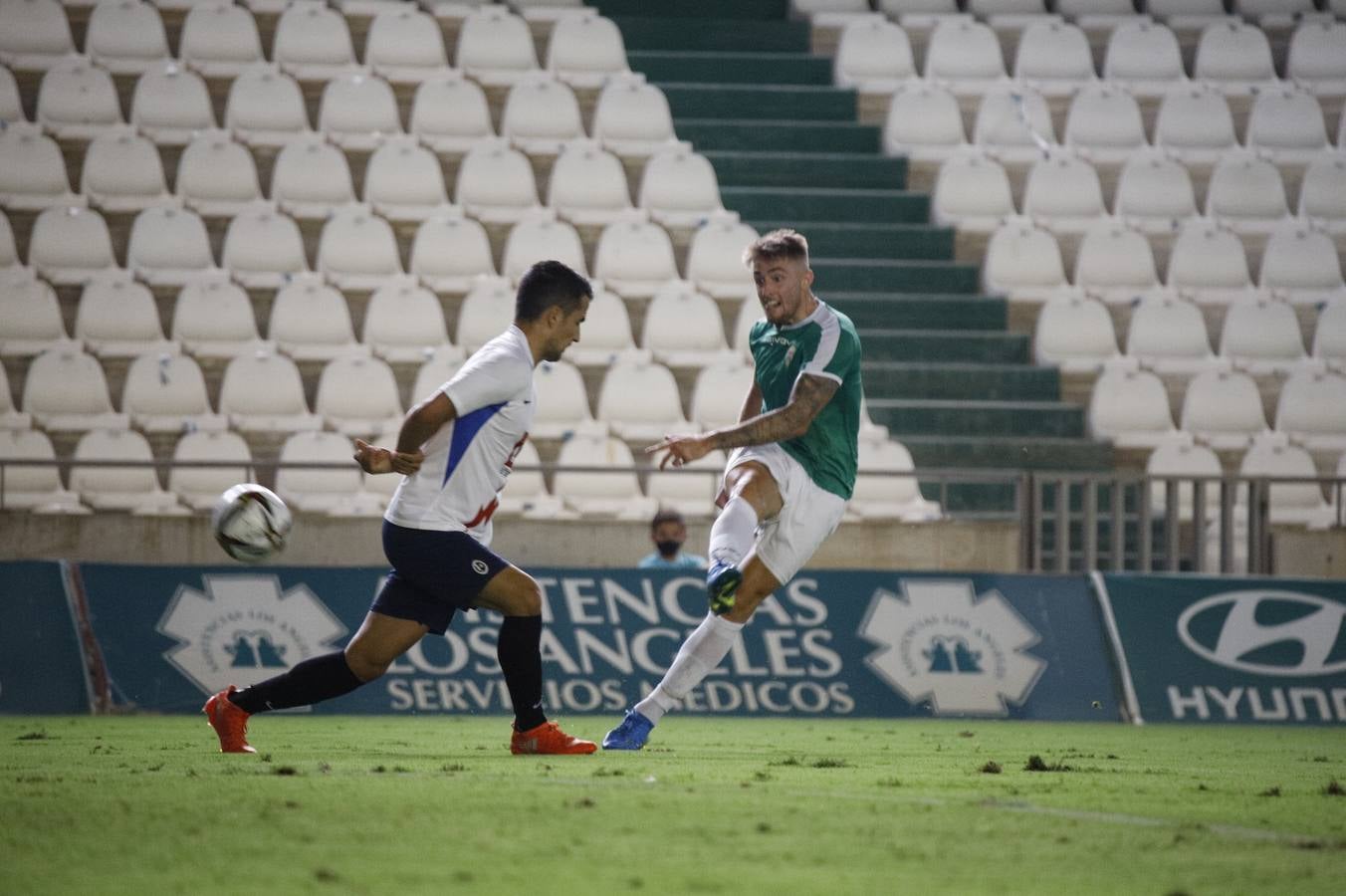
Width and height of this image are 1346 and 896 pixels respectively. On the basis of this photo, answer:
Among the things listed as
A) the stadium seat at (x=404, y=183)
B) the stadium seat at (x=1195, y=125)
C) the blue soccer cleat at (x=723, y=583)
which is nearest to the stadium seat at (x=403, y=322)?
the stadium seat at (x=404, y=183)

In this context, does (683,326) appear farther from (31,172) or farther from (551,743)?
(551,743)

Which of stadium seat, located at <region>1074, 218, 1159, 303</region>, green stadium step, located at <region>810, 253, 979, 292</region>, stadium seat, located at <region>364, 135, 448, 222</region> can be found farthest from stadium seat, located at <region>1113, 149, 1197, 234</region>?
stadium seat, located at <region>364, 135, 448, 222</region>

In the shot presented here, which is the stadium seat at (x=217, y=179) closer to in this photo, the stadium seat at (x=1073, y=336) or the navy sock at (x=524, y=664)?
the stadium seat at (x=1073, y=336)

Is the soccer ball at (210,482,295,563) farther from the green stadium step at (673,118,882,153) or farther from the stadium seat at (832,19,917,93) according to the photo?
the stadium seat at (832,19,917,93)

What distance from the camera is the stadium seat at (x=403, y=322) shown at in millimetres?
16062

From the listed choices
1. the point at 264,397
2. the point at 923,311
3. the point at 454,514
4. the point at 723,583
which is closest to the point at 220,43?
the point at 264,397

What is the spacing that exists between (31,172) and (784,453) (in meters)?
11.7

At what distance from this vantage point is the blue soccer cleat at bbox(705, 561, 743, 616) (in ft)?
23.7

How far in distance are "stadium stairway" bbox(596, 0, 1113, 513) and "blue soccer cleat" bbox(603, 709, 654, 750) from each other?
6764 millimetres

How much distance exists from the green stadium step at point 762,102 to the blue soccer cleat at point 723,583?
12606mm

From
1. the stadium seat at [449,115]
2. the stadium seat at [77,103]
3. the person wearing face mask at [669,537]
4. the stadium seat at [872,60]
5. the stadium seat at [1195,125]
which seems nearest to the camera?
the person wearing face mask at [669,537]

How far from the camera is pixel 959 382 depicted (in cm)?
1675

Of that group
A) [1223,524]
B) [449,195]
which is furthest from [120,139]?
[1223,524]

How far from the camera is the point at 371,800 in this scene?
551 cm
